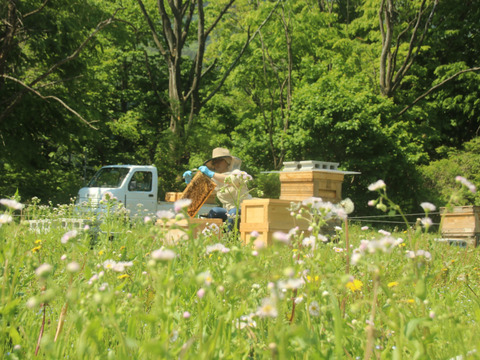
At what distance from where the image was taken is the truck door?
41.0 ft

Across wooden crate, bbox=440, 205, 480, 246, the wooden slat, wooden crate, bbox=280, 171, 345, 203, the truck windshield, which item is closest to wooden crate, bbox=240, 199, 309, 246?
the wooden slat

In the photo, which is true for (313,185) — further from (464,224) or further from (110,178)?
(110,178)

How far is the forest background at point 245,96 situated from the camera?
1344cm

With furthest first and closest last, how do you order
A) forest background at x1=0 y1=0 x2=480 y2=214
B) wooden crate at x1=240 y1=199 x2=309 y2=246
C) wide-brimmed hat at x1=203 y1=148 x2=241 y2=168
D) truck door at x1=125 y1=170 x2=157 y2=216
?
forest background at x1=0 y1=0 x2=480 y2=214, truck door at x1=125 y1=170 x2=157 y2=216, wide-brimmed hat at x1=203 y1=148 x2=241 y2=168, wooden crate at x1=240 y1=199 x2=309 y2=246

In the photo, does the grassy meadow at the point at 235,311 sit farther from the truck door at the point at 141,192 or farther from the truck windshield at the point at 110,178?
the truck windshield at the point at 110,178

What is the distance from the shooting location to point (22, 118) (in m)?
12.9

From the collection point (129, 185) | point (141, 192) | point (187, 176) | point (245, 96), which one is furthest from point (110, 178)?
point (245, 96)

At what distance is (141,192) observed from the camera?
12.6 meters

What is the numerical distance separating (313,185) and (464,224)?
3295 mm

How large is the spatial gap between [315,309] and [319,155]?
51.0 ft

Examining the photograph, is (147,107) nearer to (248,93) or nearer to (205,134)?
(248,93)

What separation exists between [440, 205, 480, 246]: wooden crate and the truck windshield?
26.7 ft

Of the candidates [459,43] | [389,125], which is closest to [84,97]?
[389,125]

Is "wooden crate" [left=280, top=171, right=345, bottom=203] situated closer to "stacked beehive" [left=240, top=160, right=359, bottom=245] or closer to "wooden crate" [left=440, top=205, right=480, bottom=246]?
"stacked beehive" [left=240, top=160, right=359, bottom=245]
